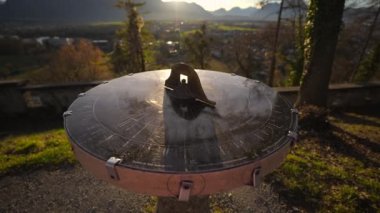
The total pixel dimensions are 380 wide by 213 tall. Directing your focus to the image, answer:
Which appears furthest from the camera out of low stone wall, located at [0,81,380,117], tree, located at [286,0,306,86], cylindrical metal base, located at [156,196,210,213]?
tree, located at [286,0,306,86]

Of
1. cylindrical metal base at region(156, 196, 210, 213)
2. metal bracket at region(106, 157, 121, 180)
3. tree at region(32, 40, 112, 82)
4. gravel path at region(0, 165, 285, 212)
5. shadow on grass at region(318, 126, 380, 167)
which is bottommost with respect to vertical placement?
tree at region(32, 40, 112, 82)

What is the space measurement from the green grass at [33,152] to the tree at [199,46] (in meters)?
20.8

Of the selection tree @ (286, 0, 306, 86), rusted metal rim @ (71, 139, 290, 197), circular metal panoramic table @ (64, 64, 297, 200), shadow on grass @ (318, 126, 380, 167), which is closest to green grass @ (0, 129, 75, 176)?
circular metal panoramic table @ (64, 64, 297, 200)

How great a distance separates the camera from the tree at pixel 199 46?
26.1 meters

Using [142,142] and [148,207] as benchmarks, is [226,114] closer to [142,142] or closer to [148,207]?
[142,142]

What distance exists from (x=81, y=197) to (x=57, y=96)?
14.0 feet

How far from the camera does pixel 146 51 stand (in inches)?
865

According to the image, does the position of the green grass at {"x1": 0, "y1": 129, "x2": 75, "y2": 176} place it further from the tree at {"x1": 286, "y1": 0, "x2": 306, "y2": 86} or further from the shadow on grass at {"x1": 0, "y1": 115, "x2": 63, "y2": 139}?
the tree at {"x1": 286, "y1": 0, "x2": 306, "y2": 86}

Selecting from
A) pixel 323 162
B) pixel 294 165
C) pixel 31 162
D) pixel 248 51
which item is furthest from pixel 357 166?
pixel 248 51

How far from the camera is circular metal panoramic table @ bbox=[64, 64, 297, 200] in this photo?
199cm

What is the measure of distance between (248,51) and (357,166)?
18.6 metres

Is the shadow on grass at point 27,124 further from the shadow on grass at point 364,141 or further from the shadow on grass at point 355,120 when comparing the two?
the shadow on grass at point 355,120

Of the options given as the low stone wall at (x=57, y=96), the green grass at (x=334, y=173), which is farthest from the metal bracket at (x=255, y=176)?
the low stone wall at (x=57, y=96)

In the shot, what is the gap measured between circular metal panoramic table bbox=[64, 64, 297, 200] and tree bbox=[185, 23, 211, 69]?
2297cm
